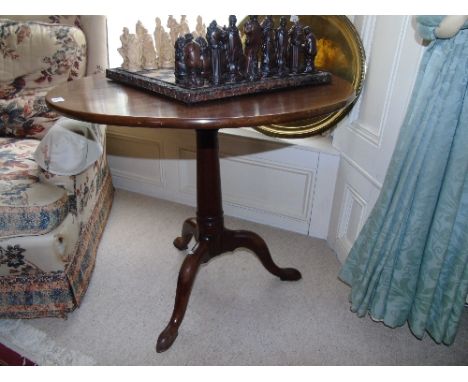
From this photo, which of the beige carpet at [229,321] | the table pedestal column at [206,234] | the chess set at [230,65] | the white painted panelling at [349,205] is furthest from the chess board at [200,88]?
the beige carpet at [229,321]

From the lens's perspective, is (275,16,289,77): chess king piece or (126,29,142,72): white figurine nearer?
(275,16,289,77): chess king piece

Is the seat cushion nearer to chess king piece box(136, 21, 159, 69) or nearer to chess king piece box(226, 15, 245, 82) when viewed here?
chess king piece box(136, 21, 159, 69)

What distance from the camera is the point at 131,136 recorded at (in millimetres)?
2137

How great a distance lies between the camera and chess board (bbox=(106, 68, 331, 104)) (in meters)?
0.97

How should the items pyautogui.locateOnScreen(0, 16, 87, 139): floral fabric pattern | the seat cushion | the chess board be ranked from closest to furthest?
the chess board → the seat cushion → pyautogui.locateOnScreen(0, 16, 87, 139): floral fabric pattern

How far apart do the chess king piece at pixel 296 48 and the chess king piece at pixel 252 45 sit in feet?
0.38

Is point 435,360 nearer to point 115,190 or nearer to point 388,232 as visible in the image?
point 388,232

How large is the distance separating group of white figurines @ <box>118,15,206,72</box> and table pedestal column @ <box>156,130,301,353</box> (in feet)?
1.01

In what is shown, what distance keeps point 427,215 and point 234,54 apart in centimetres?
72

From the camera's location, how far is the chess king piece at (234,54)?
106 centimetres

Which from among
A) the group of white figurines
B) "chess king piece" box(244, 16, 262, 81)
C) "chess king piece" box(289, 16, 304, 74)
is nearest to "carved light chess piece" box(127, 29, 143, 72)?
the group of white figurines

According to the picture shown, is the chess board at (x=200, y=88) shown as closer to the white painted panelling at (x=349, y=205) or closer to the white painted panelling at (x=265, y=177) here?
the white painted panelling at (x=349, y=205)

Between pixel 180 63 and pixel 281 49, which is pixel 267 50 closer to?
pixel 281 49
